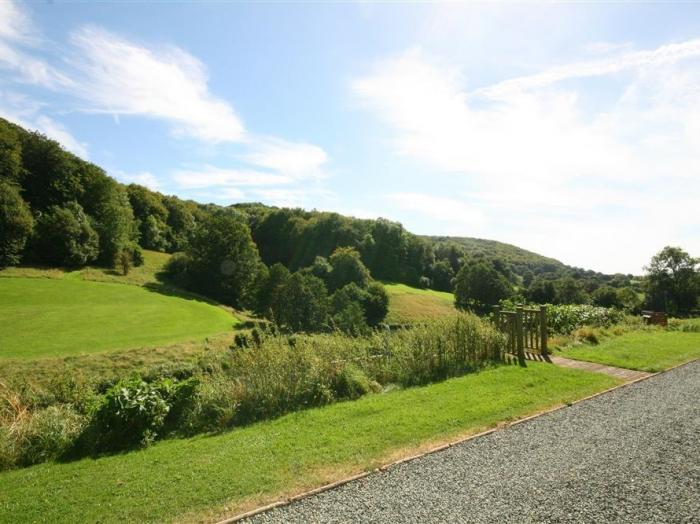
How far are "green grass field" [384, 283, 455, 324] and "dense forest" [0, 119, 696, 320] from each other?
3281 mm

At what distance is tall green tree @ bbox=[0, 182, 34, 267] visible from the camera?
3566 cm

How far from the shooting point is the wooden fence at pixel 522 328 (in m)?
11.4

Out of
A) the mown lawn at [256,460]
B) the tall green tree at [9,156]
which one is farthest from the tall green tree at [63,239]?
the mown lawn at [256,460]

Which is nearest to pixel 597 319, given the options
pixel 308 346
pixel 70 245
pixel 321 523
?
pixel 308 346

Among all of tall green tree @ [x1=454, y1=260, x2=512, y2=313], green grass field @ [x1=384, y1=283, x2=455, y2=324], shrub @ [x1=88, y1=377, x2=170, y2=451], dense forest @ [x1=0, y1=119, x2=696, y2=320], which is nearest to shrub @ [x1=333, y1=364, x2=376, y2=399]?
shrub @ [x1=88, y1=377, x2=170, y2=451]

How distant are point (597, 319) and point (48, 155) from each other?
58974mm

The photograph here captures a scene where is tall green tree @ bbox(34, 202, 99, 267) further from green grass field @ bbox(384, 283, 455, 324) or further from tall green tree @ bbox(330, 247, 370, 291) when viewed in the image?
green grass field @ bbox(384, 283, 455, 324)

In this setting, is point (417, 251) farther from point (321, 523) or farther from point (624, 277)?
point (321, 523)

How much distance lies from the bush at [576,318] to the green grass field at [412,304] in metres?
30.0

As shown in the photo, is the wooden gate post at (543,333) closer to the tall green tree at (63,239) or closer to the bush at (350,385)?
the bush at (350,385)

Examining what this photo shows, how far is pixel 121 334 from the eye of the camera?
2872cm

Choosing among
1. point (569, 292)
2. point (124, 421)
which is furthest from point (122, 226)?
point (569, 292)

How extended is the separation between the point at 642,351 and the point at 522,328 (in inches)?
169

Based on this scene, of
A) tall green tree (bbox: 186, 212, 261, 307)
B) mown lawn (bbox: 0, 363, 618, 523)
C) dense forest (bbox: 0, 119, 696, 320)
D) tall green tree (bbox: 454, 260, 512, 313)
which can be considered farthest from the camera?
tall green tree (bbox: 454, 260, 512, 313)
